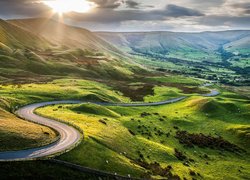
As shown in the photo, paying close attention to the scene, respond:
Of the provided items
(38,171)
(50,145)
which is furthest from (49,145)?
(38,171)

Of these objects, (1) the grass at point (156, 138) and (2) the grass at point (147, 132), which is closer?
(1) the grass at point (156, 138)

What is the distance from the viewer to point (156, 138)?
4267 inches

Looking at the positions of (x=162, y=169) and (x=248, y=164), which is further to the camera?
(x=248, y=164)

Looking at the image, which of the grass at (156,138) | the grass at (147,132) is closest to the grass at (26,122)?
the grass at (147,132)

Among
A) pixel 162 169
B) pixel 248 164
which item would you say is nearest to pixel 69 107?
pixel 162 169

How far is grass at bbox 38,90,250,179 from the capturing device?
242 feet

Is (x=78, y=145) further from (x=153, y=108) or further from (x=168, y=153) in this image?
(x=153, y=108)

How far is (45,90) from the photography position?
16238 centimetres

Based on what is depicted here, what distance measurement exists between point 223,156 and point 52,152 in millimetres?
59898

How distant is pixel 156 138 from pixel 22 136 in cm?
4964

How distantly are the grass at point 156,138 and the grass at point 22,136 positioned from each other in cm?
839

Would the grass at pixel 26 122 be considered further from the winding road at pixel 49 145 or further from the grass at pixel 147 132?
the winding road at pixel 49 145

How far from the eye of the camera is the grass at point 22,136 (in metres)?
67.7

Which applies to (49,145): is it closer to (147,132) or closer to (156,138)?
(156,138)
